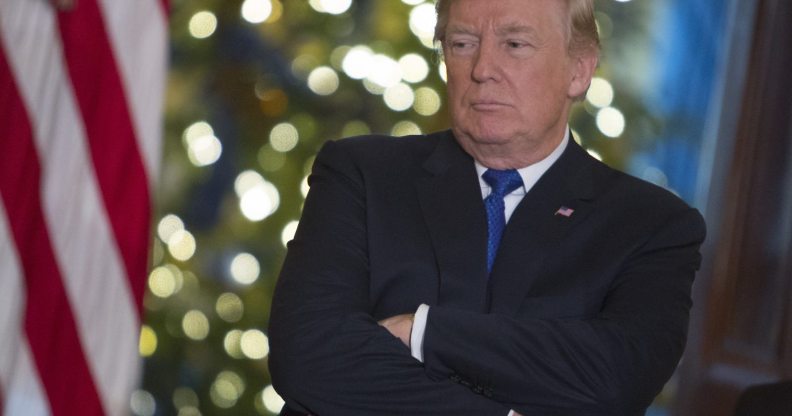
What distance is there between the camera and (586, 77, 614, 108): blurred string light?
4.39 meters

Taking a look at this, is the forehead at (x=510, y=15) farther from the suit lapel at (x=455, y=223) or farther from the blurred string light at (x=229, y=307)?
the blurred string light at (x=229, y=307)

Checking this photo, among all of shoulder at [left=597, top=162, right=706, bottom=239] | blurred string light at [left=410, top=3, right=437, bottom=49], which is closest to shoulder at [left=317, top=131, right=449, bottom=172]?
shoulder at [left=597, top=162, right=706, bottom=239]

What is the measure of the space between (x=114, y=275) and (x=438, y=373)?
924 mm

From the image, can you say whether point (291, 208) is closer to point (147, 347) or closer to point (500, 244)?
point (147, 347)

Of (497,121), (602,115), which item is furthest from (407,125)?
(497,121)

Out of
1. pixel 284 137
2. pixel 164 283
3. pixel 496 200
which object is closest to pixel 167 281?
pixel 164 283

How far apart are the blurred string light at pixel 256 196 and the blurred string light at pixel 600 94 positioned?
43.9 inches

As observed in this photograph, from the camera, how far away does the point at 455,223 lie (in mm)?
2334

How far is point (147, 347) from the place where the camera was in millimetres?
4145

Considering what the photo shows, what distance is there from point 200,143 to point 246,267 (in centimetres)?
41

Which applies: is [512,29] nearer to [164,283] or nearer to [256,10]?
[256,10]

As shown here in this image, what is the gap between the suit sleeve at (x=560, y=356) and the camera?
2164 millimetres

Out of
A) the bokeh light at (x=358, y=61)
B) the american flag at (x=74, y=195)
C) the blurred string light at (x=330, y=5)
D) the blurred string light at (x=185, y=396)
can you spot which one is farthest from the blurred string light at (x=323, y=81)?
the american flag at (x=74, y=195)

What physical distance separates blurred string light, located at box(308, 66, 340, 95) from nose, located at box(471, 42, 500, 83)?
1772 millimetres
